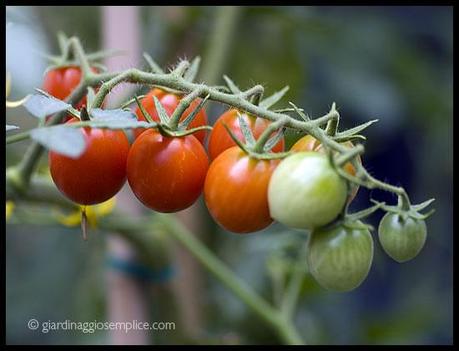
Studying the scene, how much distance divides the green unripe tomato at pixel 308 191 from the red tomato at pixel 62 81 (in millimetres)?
291

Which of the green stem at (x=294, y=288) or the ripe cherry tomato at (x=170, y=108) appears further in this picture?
the green stem at (x=294, y=288)

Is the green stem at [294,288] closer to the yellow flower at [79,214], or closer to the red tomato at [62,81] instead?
the yellow flower at [79,214]

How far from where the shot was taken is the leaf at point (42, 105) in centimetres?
54

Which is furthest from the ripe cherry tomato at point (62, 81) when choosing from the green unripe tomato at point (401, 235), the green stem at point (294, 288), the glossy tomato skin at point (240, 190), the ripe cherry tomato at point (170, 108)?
the green stem at point (294, 288)

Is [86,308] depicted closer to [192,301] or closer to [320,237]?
[192,301]

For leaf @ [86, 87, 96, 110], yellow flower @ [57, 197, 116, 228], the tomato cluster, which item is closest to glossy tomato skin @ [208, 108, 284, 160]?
the tomato cluster

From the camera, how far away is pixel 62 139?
0.50 metres

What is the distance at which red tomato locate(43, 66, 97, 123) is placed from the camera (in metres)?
0.73

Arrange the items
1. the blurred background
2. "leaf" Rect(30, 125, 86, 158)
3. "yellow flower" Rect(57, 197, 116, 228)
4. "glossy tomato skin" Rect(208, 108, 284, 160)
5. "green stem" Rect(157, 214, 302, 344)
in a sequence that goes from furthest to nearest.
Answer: the blurred background → "green stem" Rect(157, 214, 302, 344) → "yellow flower" Rect(57, 197, 116, 228) → "glossy tomato skin" Rect(208, 108, 284, 160) → "leaf" Rect(30, 125, 86, 158)

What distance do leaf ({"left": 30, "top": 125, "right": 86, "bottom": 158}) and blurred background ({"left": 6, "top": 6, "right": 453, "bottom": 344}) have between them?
1.90 feet

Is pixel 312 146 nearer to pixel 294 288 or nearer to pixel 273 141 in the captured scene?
pixel 273 141

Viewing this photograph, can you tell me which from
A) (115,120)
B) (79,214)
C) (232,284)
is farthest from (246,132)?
(232,284)

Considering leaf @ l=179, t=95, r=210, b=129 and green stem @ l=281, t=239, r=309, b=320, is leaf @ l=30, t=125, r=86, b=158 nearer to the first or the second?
leaf @ l=179, t=95, r=210, b=129

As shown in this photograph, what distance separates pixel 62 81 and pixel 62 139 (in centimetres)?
25
